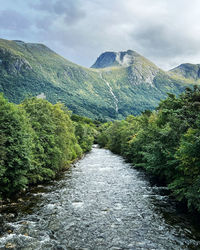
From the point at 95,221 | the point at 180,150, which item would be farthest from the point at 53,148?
the point at 180,150

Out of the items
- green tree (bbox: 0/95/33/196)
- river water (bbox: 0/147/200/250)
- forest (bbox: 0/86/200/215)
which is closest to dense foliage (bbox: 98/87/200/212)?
forest (bbox: 0/86/200/215)

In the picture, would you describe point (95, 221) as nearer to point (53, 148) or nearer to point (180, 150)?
point (180, 150)

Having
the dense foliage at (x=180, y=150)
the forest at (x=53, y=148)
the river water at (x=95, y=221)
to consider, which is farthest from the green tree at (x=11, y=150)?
the dense foliage at (x=180, y=150)

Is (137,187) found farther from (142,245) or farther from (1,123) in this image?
(1,123)

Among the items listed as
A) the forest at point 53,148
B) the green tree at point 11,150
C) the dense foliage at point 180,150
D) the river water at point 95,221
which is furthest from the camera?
the green tree at point 11,150

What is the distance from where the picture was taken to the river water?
1480cm

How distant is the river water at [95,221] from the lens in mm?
14805

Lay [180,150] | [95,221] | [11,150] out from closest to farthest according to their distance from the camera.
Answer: [180,150], [95,221], [11,150]

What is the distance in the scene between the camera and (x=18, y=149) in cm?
2214

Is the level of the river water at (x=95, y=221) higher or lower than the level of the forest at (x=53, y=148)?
lower

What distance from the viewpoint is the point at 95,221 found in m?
18.7

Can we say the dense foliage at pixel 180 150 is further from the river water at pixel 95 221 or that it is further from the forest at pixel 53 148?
the river water at pixel 95 221

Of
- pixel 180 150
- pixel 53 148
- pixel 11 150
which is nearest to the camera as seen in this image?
pixel 180 150

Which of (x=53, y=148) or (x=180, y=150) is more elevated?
(x=180, y=150)
